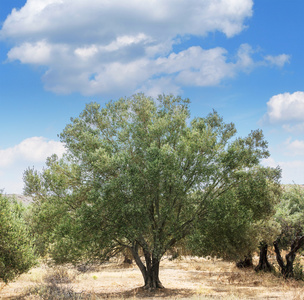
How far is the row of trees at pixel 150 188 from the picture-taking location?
22641mm

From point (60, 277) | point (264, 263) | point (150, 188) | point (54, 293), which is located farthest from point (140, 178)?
point (264, 263)

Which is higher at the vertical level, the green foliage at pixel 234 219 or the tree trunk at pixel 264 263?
the green foliage at pixel 234 219

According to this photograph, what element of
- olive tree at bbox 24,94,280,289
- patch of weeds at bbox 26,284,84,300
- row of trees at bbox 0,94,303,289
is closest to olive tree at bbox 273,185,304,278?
row of trees at bbox 0,94,303,289

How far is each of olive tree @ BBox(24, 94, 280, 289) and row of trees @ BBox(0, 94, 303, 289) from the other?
7 cm

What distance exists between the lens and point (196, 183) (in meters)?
23.8

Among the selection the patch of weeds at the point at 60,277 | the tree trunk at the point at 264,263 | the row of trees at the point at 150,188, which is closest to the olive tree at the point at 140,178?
the row of trees at the point at 150,188

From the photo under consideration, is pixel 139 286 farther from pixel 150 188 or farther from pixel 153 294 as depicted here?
pixel 150 188

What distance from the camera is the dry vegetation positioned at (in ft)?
80.5

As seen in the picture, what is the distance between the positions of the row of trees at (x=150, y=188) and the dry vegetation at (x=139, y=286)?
2.60 m

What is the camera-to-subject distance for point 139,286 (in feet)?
98.4

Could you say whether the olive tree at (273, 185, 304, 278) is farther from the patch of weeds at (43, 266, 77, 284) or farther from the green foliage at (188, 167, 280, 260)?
the patch of weeds at (43, 266, 77, 284)

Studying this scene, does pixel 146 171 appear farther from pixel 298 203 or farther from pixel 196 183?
pixel 298 203

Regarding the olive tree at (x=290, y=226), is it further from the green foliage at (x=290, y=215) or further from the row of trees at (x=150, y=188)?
the row of trees at (x=150, y=188)

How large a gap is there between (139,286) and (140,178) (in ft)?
40.8
